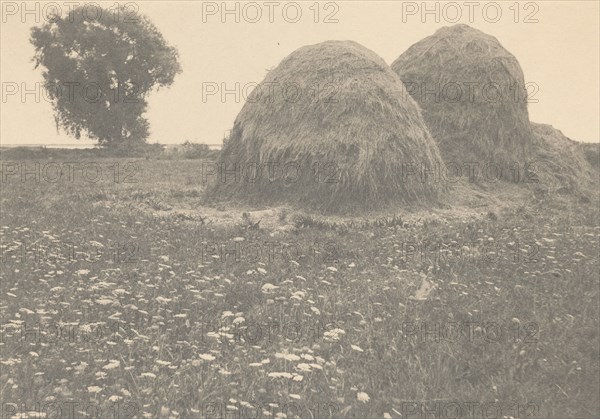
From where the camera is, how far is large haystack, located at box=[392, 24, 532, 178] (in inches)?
716

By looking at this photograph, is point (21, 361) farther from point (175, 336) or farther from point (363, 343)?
point (363, 343)

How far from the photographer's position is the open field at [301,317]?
5.67 metres

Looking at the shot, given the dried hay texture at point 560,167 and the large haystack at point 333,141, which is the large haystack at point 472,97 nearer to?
the dried hay texture at point 560,167

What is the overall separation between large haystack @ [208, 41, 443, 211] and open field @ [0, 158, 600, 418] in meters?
1.43

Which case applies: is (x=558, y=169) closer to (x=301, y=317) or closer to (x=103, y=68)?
(x=301, y=317)

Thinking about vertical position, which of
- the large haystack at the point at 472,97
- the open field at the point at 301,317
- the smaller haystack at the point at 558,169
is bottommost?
the open field at the point at 301,317

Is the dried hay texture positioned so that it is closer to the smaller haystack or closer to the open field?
the smaller haystack

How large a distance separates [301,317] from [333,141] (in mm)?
7213

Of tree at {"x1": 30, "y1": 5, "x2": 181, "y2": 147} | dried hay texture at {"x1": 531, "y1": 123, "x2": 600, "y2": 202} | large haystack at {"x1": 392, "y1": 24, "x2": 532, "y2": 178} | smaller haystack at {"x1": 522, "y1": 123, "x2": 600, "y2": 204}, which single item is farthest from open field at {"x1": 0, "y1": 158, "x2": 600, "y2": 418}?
tree at {"x1": 30, "y1": 5, "x2": 181, "y2": 147}

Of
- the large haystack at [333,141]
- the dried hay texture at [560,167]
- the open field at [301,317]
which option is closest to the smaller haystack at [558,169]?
the dried hay texture at [560,167]

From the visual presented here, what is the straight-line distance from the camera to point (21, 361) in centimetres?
611

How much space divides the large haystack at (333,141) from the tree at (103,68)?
90.7ft

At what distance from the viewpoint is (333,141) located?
14.2 meters

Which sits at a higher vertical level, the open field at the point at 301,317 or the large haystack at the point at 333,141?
the large haystack at the point at 333,141
